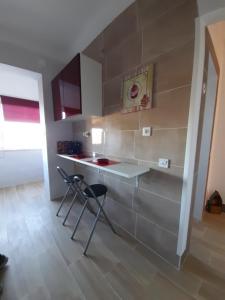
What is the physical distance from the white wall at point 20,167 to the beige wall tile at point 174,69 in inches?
140

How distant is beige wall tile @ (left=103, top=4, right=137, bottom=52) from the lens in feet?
5.00

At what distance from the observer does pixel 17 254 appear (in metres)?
1.46

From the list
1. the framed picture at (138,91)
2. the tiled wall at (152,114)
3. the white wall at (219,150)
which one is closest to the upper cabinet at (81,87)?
the tiled wall at (152,114)

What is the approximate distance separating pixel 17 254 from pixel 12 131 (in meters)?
2.97

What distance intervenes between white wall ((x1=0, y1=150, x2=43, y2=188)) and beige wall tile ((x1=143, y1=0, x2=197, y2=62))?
352 centimetres

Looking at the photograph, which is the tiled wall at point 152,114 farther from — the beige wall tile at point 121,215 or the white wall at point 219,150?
the white wall at point 219,150

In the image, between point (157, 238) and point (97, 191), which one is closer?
point (157, 238)

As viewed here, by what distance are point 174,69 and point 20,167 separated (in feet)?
12.6

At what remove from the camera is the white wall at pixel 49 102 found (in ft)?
6.86

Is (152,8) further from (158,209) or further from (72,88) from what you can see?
(158,209)

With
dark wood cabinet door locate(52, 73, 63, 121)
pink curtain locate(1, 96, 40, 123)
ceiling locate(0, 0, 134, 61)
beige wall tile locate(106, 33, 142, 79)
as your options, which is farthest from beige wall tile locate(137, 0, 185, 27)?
pink curtain locate(1, 96, 40, 123)

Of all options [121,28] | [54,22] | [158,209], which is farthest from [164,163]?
[54,22]

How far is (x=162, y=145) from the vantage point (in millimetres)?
1329

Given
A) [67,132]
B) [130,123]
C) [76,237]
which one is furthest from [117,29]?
[76,237]
